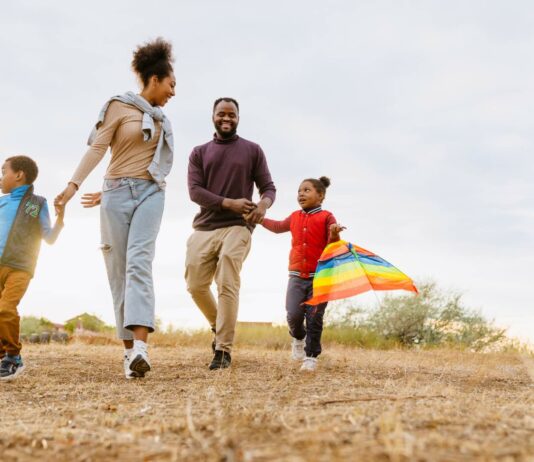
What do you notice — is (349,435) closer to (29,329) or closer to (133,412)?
(133,412)

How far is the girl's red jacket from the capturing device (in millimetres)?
6375

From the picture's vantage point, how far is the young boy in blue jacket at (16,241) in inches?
220

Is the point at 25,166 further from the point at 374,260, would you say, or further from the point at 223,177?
the point at 374,260

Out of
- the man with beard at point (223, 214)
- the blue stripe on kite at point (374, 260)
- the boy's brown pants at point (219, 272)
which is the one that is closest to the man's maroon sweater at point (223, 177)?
the man with beard at point (223, 214)

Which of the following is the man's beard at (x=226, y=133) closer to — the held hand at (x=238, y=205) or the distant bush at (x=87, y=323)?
the held hand at (x=238, y=205)

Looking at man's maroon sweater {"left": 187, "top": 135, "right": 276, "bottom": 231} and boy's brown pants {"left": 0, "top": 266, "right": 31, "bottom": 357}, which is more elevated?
man's maroon sweater {"left": 187, "top": 135, "right": 276, "bottom": 231}

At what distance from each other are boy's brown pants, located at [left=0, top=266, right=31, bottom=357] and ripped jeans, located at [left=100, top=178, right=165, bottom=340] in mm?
921

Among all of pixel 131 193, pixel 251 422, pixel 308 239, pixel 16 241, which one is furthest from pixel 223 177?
pixel 251 422

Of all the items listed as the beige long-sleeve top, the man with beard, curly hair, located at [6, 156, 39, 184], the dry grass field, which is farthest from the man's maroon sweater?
the dry grass field

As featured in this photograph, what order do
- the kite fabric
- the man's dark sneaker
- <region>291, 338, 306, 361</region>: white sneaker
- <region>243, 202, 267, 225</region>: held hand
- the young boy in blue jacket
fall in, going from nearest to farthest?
the kite fabric → the young boy in blue jacket → the man's dark sneaker → <region>243, 202, 267, 225</region>: held hand → <region>291, 338, 306, 361</region>: white sneaker

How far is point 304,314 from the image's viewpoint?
21.5ft

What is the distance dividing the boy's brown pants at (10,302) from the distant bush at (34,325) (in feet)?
25.9

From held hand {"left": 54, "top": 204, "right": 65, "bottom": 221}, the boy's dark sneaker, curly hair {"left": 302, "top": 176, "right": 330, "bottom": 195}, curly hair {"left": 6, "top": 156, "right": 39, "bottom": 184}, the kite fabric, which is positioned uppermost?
curly hair {"left": 302, "top": 176, "right": 330, "bottom": 195}

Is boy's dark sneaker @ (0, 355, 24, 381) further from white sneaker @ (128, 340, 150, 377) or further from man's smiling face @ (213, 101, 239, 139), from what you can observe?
man's smiling face @ (213, 101, 239, 139)
